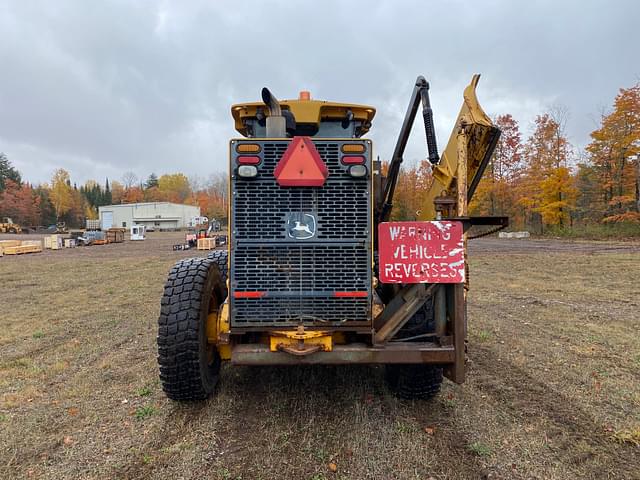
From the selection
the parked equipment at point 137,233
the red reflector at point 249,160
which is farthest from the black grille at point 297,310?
the parked equipment at point 137,233

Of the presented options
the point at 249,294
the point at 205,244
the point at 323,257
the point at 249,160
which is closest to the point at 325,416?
the point at 249,294

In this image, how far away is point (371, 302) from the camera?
3076mm

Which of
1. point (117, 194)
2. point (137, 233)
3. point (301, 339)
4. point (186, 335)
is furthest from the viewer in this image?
point (117, 194)

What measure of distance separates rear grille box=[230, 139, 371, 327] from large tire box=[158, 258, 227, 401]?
1.77ft

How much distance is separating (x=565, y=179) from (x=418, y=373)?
35.3 m

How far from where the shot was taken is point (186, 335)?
3.28 meters

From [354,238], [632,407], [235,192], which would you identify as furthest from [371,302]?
[632,407]

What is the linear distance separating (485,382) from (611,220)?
111ft

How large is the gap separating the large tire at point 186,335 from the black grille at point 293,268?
598 mm

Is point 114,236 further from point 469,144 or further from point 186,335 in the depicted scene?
point 469,144

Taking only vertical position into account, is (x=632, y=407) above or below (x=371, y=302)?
below

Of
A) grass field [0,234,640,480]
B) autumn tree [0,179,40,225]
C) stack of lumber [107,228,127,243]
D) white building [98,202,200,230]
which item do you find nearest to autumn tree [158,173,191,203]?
white building [98,202,200,230]

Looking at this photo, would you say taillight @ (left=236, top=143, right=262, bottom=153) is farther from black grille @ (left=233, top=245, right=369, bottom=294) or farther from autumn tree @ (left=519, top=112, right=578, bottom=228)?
autumn tree @ (left=519, top=112, right=578, bottom=228)

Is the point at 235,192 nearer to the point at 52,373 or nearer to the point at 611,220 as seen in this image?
the point at 52,373
